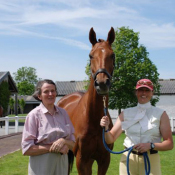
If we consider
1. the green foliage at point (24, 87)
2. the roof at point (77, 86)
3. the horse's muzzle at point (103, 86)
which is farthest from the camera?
the green foliage at point (24, 87)

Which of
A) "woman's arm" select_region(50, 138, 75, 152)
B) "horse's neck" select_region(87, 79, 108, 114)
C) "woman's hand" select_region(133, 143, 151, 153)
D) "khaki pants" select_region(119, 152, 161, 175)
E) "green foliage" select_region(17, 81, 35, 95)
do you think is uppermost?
"green foliage" select_region(17, 81, 35, 95)

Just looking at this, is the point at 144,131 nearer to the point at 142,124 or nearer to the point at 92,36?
the point at 142,124

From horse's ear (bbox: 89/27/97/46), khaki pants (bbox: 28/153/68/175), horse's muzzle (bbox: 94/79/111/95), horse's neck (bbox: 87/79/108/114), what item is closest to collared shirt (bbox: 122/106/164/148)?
horse's muzzle (bbox: 94/79/111/95)

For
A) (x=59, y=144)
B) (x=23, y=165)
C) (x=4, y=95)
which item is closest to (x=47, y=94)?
(x=59, y=144)

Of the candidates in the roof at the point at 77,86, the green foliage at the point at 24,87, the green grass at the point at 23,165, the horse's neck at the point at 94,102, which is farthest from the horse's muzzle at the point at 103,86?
the green foliage at the point at 24,87

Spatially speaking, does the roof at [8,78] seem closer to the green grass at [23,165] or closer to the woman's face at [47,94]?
the green grass at [23,165]

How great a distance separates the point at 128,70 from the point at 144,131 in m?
15.3

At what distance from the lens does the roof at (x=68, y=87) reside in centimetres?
3884

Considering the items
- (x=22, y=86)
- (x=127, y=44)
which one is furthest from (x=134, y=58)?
(x=22, y=86)

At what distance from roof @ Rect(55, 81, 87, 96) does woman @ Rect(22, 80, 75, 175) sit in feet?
117

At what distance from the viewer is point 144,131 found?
2.89 metres

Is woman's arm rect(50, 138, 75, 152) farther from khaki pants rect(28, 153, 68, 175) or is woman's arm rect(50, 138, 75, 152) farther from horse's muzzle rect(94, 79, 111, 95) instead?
horse's muzzle rect(94, 79, 111, 95)

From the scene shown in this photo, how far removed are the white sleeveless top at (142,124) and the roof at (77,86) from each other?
3151 cm

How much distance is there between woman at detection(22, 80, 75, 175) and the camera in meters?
2.62
